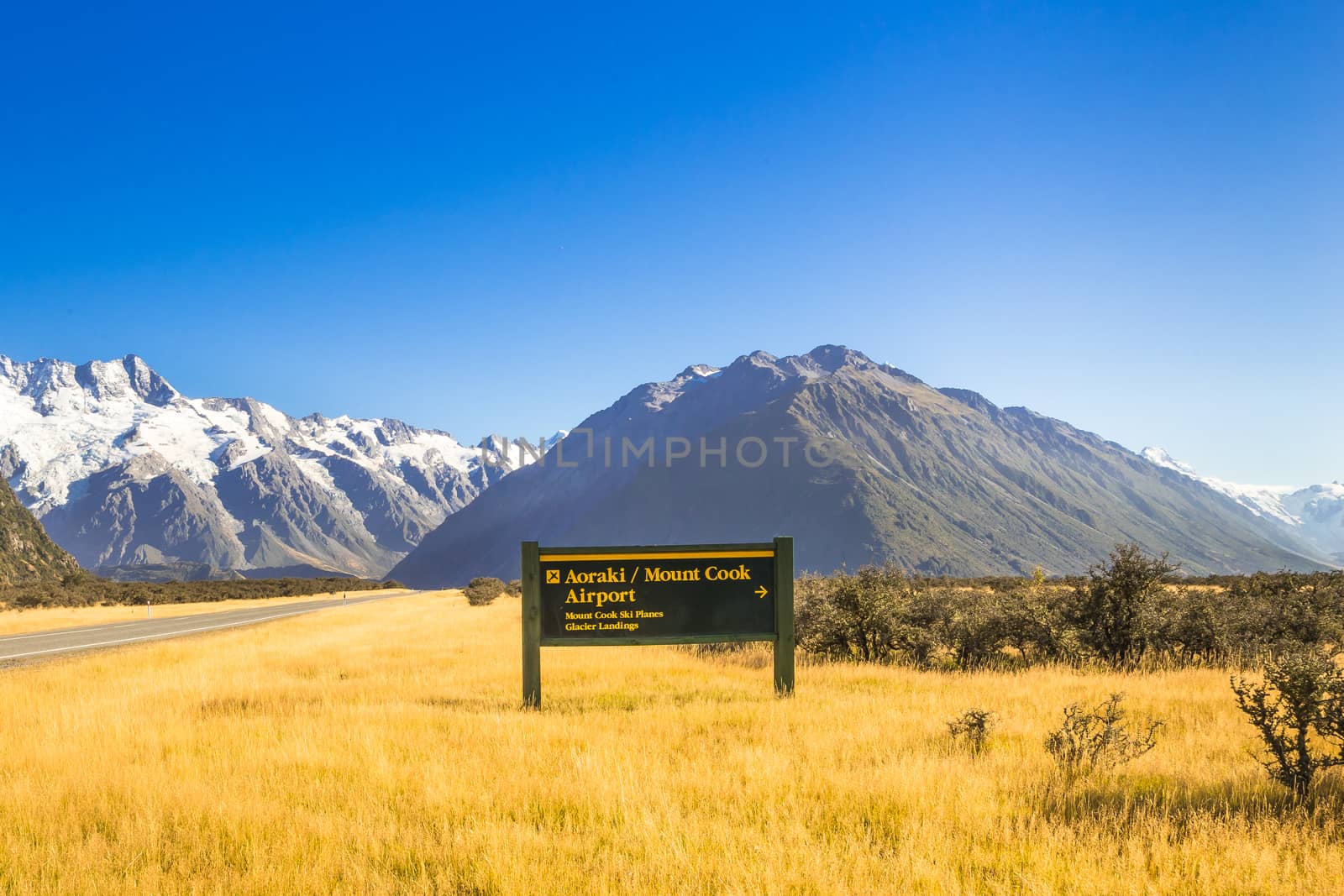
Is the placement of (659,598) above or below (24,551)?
above

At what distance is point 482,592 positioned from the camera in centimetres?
4812

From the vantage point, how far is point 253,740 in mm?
7766

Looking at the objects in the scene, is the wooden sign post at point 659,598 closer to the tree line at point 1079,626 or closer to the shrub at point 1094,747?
the shrub at point 1094,747

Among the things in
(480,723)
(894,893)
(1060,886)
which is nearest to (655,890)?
(894,893)

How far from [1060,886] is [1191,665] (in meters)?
10.8

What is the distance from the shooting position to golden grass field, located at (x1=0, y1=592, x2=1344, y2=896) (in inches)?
177

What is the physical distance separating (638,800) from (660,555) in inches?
194

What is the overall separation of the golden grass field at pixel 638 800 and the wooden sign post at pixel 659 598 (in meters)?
0.88

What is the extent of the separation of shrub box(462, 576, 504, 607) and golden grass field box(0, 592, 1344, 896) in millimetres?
35370

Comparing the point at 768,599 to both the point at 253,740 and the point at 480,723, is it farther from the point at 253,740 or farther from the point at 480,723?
the point at 253,740

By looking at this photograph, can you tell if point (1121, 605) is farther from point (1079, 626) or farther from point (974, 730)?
point (974, 730)

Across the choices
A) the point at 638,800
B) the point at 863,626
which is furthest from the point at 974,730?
the point at 863,626

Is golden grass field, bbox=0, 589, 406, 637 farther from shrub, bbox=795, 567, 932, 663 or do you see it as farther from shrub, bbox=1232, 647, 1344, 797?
shrub, bbox=1232, 647, 1344, 797

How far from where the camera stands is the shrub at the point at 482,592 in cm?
4503
